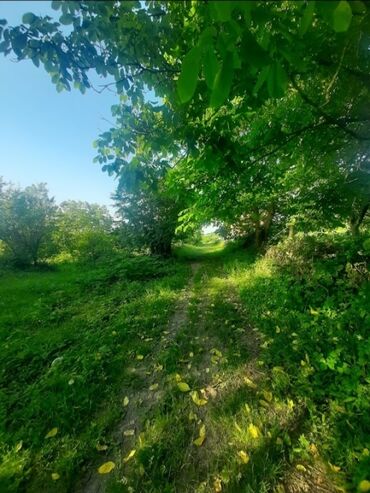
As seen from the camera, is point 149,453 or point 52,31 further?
point 149,453

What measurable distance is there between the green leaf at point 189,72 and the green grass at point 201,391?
2.71m

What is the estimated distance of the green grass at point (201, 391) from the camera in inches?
80.5

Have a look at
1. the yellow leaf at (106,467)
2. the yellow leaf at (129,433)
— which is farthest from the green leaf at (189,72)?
the yellow leaf at (129,433)

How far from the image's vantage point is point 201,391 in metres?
2.93

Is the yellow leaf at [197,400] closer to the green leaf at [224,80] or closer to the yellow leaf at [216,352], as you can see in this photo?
the yellow leaf at [216,352]

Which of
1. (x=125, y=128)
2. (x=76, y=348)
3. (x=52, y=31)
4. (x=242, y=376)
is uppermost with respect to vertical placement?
(x=52, y=31)

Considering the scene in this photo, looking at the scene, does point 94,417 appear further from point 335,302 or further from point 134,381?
point 335,302

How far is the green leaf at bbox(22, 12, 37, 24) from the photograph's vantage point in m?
1.77

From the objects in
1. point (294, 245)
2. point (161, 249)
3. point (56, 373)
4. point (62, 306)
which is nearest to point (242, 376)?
point (56, 373)

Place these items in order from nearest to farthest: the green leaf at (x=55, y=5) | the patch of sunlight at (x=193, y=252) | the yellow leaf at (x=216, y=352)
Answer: the green leaf at (x=55, y=5) → the yellow leaf at (x=216, y=352) → the patch of sunlight at (x=193, y=252)

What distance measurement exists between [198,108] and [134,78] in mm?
711

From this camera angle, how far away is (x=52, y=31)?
199cm

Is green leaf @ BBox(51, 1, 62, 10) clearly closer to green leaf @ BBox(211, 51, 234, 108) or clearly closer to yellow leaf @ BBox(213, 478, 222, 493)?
green leaf @ BBox(211, 51, 234, 108)

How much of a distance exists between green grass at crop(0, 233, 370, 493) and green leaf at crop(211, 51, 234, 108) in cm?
268
